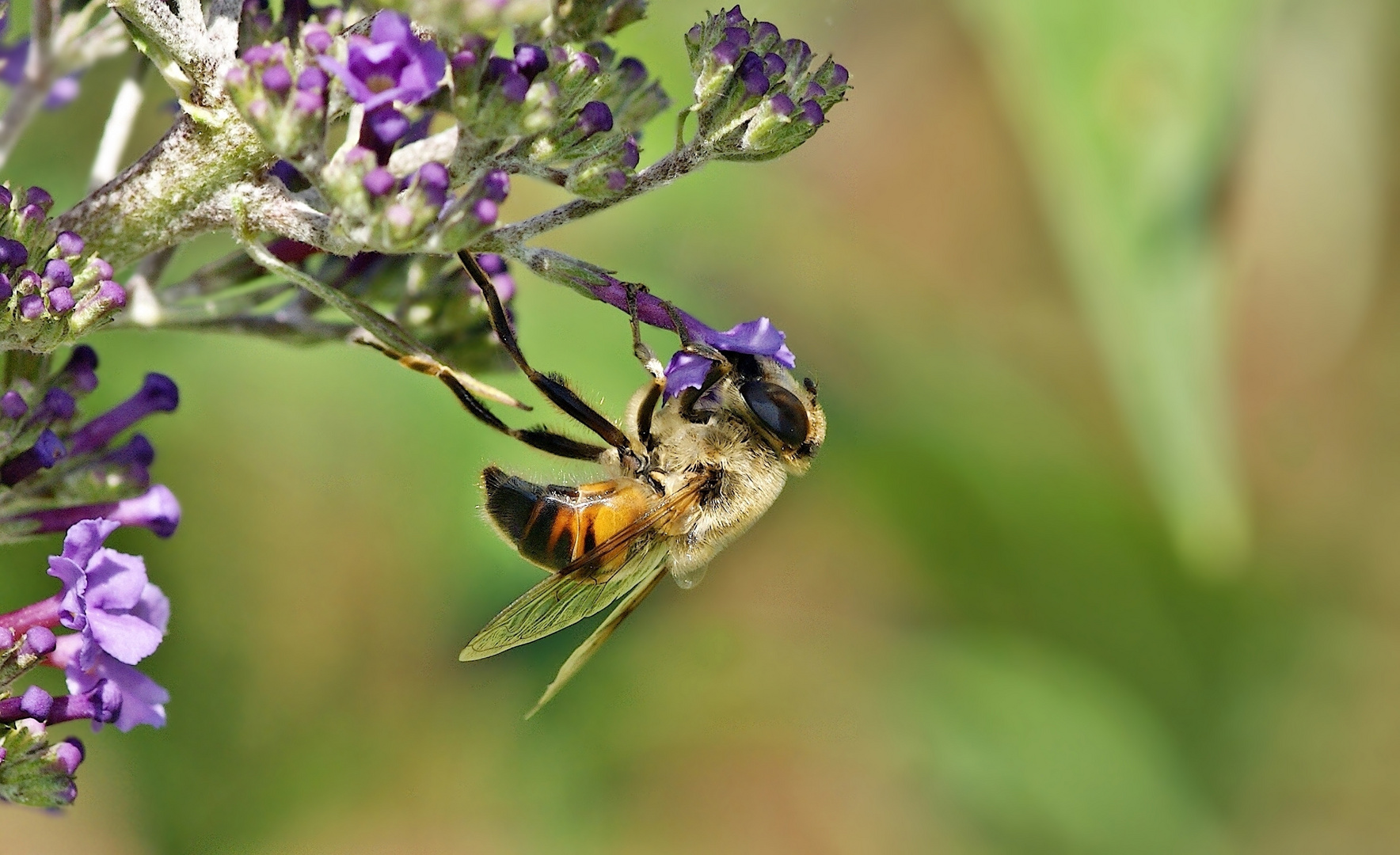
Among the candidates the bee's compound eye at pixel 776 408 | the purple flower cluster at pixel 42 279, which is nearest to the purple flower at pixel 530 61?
the purple flower cluster at pixel 42 279

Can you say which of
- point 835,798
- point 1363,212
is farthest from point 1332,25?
point 835,798

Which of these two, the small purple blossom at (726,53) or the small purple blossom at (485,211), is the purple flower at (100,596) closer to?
the small purple blossom at (485,211)

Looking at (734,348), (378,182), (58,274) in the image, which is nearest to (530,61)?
(378,182)

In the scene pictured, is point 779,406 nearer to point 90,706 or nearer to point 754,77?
point 754,77

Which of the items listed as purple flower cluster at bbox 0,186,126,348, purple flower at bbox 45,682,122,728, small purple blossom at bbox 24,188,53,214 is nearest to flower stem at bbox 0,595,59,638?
purple flower at bbox 45,682,122,728

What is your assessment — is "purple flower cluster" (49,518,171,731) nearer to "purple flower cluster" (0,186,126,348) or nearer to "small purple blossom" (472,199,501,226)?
"purple flower cluster" (0,186,126,348)

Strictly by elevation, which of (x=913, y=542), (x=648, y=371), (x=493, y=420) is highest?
(x=493, y=420)
